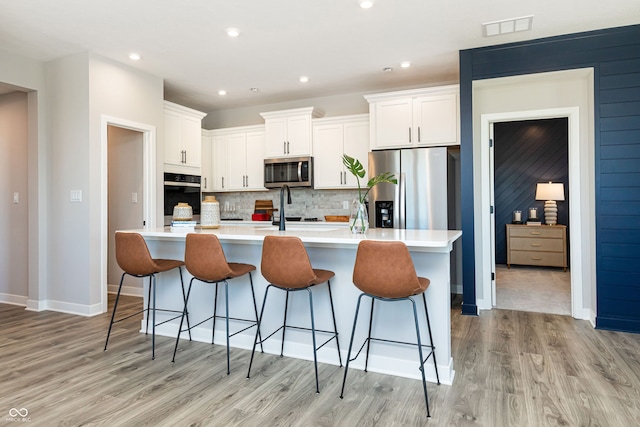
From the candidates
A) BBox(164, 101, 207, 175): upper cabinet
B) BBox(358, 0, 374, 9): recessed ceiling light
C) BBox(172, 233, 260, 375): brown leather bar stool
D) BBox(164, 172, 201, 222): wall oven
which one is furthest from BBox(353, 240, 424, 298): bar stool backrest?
BBox(164, 101, 207, 175): upper cabinet

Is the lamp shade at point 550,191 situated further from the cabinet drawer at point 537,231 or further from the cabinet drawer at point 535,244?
the cabinet drawer at point 535,244

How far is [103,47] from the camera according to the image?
12.6 ft

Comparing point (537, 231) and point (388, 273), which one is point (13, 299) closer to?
point (388, 273)

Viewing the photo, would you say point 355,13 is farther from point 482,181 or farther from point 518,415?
point 518,415

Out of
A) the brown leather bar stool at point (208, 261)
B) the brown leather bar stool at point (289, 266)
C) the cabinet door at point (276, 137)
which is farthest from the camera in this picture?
the cabinet door at point (276, 137)

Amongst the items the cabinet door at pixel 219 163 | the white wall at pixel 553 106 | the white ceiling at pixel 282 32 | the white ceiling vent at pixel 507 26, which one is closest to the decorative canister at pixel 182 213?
the white ceiling at pixel 282 32

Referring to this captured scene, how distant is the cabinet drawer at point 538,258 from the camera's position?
253 inches

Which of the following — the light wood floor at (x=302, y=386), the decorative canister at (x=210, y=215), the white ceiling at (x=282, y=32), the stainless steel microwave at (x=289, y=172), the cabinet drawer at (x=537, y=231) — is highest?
the white ceiling at (x=282, y=32)

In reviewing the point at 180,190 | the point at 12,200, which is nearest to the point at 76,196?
the point at 12,200

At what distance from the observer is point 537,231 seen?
6.53 metres

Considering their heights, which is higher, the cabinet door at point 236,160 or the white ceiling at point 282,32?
the white ceiling at point 282,32

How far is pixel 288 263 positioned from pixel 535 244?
5.64 m

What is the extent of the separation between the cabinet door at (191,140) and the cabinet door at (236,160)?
60 cm

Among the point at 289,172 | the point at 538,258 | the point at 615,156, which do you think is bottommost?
the point at 538,258
